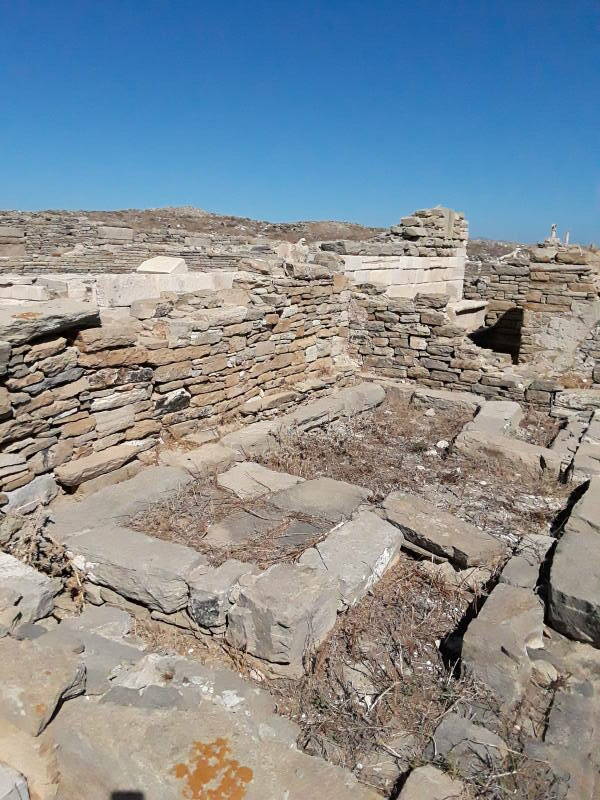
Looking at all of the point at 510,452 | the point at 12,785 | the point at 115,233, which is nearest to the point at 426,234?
the point at 510,452

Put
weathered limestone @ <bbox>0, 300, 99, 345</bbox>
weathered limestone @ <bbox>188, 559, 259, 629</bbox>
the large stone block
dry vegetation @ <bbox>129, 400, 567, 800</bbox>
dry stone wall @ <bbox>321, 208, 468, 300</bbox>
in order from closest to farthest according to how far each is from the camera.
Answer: dry vegetation @ <bbox>129, 400, 567, 800</bbox>
weathered limestone @ <bbox>188, 559, 259, 629</bbox>
weathered limestone @ <bbox>0, 300, 99, 345</bbox>
dry stone wall @ <bbox>321, 208, 468, 300</bbox>
the large stone block

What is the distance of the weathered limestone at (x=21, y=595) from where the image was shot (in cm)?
283

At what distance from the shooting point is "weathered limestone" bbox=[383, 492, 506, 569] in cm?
363

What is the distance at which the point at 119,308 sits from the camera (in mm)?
5289

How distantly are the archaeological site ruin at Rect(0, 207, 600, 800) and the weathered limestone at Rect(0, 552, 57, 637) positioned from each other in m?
0.01

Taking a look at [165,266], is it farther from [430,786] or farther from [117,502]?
[430,786]

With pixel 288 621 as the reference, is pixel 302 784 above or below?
below

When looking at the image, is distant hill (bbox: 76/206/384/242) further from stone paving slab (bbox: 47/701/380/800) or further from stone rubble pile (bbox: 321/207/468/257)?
stone paving slab (bbox: 47/701/380/800)

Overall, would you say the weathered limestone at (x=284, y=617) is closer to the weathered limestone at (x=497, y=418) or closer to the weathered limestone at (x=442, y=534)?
the weathered limestone at (x=442, y=534)

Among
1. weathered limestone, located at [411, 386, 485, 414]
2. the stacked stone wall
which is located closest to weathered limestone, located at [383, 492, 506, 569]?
weathered limestone, located at [411, 386, 485, 414]

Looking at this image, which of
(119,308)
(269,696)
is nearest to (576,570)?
(269,696)

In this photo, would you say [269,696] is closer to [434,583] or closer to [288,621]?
[288,621]

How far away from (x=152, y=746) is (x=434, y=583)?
1.93 m

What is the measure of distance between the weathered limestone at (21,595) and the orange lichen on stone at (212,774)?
1171 millimetres
